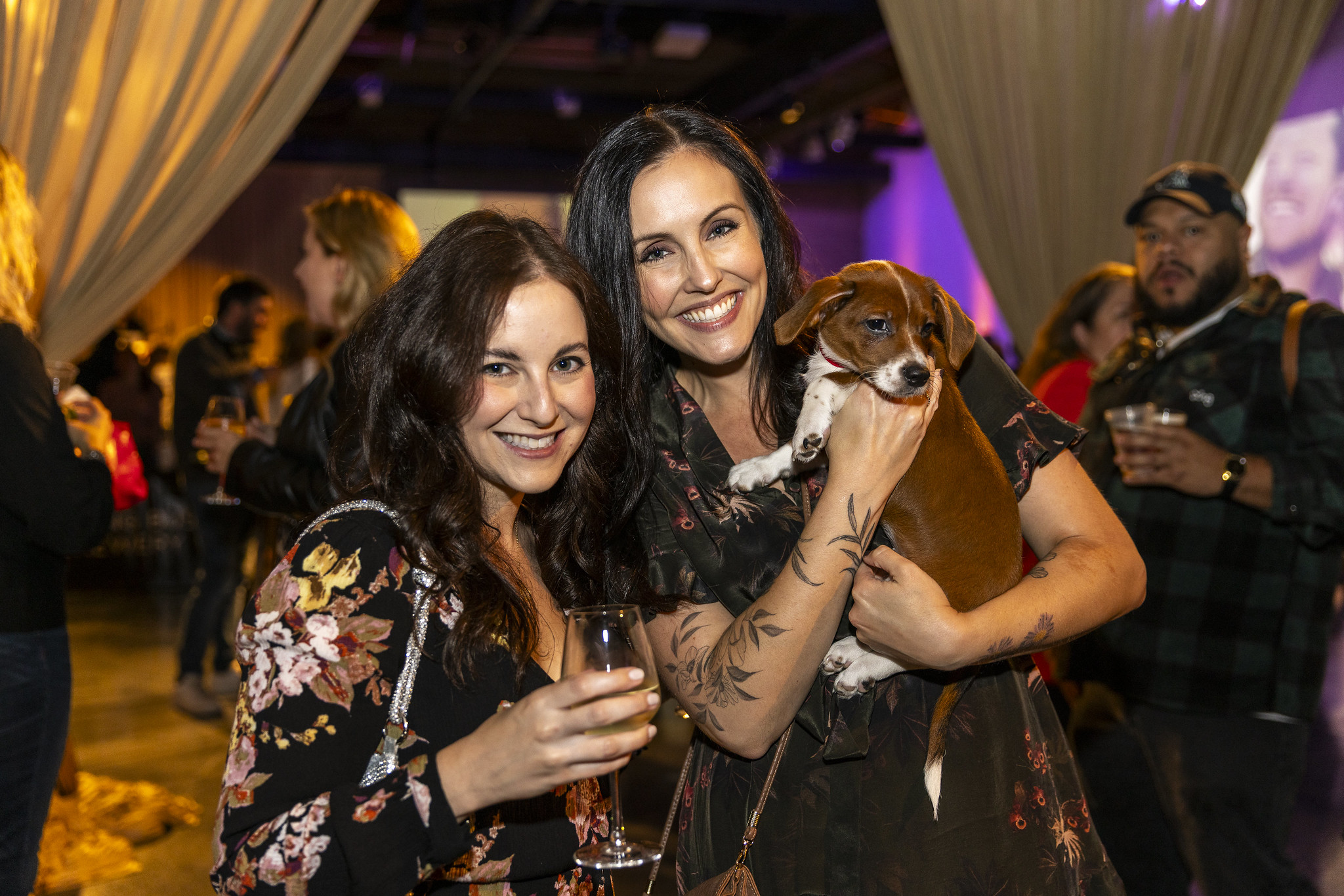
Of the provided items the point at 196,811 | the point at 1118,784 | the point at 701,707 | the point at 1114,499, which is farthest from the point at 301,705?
the point at 196,811

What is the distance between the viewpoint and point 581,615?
1.16m

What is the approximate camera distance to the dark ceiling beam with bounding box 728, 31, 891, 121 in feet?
29.6

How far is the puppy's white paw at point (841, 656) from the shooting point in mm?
1617

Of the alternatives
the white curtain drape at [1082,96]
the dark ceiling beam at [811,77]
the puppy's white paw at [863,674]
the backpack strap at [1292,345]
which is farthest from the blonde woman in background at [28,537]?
the dark ceiling beam at [811,77]

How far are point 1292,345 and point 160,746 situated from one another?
5.61 metres

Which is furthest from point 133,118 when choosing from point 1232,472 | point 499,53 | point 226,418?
point 499,53

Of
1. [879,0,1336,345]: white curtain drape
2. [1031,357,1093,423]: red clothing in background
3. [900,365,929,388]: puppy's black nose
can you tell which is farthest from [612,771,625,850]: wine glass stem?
[879,0,1336,345]: white curtain drape

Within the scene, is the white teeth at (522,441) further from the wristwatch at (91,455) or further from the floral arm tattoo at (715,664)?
the wristwatch at (91,455)

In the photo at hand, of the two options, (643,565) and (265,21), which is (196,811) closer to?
(265,21)

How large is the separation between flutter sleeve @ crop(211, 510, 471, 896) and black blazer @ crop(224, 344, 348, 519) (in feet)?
6.25

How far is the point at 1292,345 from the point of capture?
2.93 metres

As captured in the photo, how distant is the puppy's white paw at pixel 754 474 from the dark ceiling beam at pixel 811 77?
23.0 ft

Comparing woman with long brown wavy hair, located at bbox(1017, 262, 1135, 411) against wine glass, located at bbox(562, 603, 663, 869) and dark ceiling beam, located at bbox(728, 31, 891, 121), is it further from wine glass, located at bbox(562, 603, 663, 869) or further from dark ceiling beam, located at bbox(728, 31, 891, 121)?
dark ceiling beam, located at bbox(728, 31, 891, 121)

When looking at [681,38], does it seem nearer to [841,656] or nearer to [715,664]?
[841,656]
